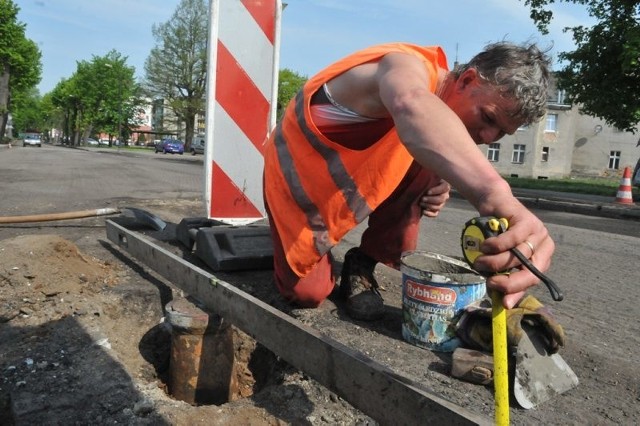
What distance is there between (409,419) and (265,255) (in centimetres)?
194

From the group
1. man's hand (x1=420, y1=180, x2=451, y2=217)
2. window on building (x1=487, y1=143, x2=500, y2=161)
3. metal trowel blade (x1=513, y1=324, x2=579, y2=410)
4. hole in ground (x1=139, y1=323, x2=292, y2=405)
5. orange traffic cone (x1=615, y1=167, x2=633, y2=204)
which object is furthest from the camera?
window on building (x1=487, y1=143, x2=500, y2=161)

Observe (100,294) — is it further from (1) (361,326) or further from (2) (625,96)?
(2) (625,96)

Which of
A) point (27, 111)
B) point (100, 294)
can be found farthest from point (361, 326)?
point (27, 111)

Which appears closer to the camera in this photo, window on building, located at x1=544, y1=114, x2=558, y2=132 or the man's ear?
the man's ear

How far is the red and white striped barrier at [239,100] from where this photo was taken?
3.71 m

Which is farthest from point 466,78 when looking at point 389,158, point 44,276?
point 44,276

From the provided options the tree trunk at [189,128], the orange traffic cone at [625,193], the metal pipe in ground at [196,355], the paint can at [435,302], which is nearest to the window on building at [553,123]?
the tree trunk at [189,128]

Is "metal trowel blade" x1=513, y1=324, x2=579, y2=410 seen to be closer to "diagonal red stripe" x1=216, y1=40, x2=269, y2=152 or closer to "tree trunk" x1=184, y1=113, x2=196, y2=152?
"diagonal red stripe" x1=216, y1=40, x2=269, y2=152

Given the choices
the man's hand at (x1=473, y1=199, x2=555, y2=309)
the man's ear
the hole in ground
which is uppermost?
the man's ear

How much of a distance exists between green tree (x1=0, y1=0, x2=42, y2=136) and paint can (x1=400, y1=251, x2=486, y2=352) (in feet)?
145

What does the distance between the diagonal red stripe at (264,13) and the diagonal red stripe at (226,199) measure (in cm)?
→ 105

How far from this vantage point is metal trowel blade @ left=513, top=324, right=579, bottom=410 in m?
2.00

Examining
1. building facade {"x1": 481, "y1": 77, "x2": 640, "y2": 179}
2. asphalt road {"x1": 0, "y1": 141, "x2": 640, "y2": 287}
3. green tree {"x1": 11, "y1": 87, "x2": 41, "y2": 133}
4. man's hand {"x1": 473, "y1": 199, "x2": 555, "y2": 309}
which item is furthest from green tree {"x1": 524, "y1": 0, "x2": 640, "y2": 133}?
green tree {"x1": 11, "y1": 87, "x2": 41, "y2": 133}

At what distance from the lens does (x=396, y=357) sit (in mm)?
2311
